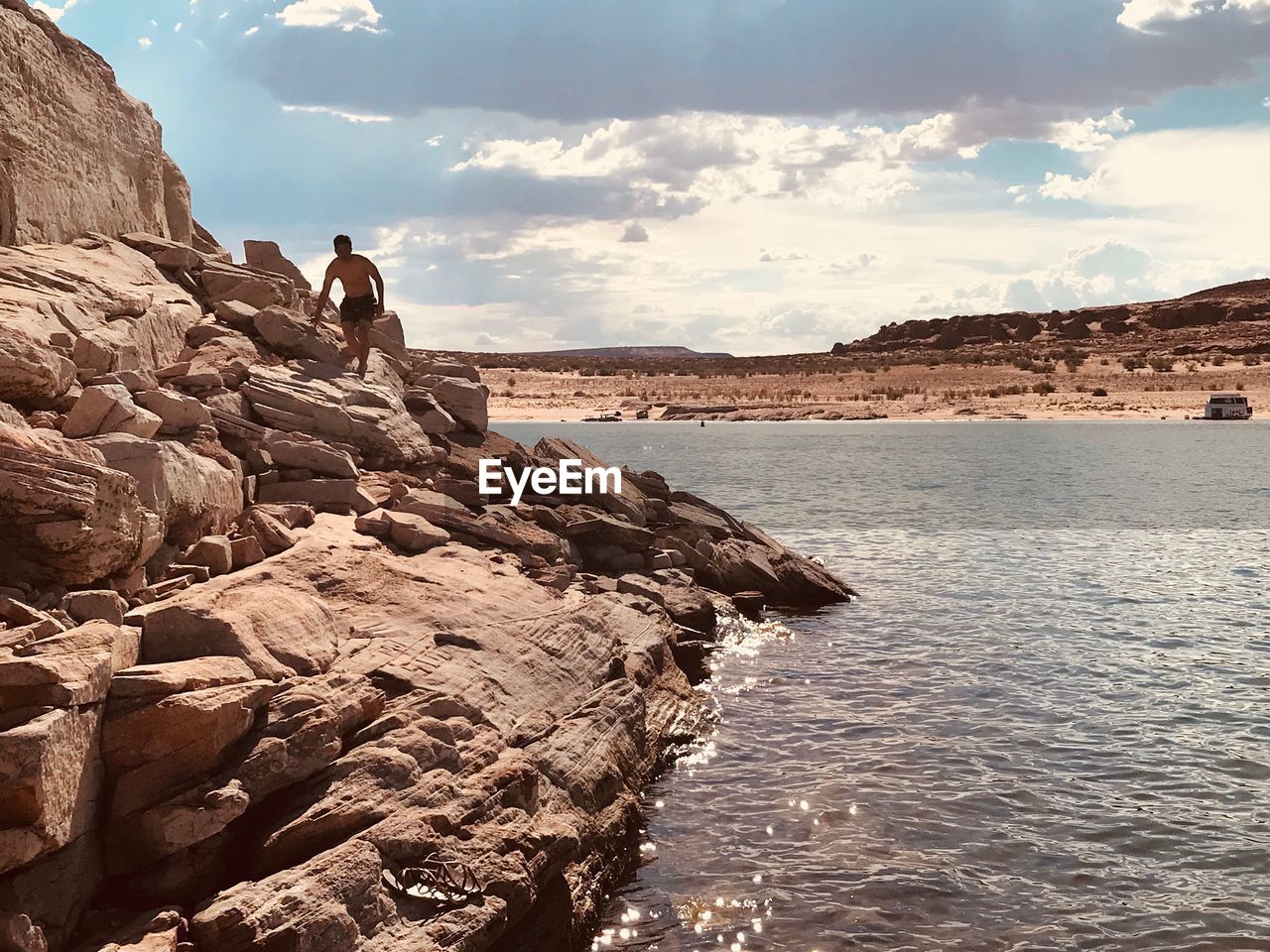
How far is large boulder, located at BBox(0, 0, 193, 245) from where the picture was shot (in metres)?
13.5

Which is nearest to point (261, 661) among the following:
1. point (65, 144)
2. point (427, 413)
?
point (65, 144)

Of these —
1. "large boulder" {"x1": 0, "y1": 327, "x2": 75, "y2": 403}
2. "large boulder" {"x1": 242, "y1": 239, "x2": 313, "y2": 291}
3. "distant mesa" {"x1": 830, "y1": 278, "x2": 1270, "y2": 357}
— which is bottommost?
"large boulder" {"x1": 0, "y1": 327, "x2": 75, "y2": 403}

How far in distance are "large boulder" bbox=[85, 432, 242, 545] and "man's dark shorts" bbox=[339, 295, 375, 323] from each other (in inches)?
247

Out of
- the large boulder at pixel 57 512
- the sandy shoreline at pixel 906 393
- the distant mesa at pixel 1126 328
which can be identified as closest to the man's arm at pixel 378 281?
the large boulder at pixel 57 512

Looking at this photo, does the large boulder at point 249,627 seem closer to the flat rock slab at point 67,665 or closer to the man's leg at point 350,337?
the flat rock slab at point 67,665

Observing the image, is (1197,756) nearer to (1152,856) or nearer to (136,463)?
(1152,856)

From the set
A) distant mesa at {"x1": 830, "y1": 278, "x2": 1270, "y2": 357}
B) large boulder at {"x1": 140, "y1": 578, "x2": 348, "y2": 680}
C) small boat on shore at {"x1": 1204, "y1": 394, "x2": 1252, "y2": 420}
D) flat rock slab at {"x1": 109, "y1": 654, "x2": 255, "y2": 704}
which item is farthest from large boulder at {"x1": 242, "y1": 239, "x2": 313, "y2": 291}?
distant mesa at {"x1": 830, "y1": 278, "x2": 1270, "y2": 357}

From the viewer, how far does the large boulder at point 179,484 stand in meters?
9.31

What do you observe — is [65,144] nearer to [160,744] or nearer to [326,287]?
[326,287]

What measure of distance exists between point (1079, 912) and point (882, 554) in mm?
18932

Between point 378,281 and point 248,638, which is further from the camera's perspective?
point 378,281

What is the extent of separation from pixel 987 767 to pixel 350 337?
11.2 metres

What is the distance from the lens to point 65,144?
1460cm

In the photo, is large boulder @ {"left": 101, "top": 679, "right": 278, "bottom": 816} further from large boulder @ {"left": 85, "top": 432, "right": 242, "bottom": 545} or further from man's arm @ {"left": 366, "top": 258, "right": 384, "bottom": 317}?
man's arm @ {"left": 366, "top": 258, "right": 384, "bottom": 317}
